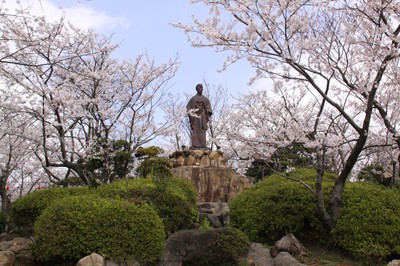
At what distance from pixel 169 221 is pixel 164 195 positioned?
1.69ft

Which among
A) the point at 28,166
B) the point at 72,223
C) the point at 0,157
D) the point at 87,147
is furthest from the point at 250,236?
the point at 28,166

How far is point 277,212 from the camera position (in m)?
8.43

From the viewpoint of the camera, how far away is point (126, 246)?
681 centimetres

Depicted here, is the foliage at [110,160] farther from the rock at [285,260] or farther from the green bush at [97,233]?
the rock at [285,260]

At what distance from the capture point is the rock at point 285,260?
686cm

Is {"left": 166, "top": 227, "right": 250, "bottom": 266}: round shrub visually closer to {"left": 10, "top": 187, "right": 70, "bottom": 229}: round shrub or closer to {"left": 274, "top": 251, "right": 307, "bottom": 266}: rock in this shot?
{"left": 274, "top": 251, "right": 307, "bottom": 266}: rock

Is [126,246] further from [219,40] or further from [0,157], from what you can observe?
[0,157]

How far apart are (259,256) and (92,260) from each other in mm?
2914

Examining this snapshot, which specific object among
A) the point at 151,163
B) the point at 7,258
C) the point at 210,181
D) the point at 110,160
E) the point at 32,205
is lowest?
the point at 7,258

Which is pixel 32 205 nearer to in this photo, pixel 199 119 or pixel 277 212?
pixel 277 212

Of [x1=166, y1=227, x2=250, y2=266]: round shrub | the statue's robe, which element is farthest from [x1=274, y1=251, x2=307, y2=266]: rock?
the statue's robe

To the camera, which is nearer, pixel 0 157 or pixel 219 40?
pixel 219 40

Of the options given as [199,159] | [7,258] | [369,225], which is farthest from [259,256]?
[199,159]

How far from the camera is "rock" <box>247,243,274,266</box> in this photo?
7352 millimetres
